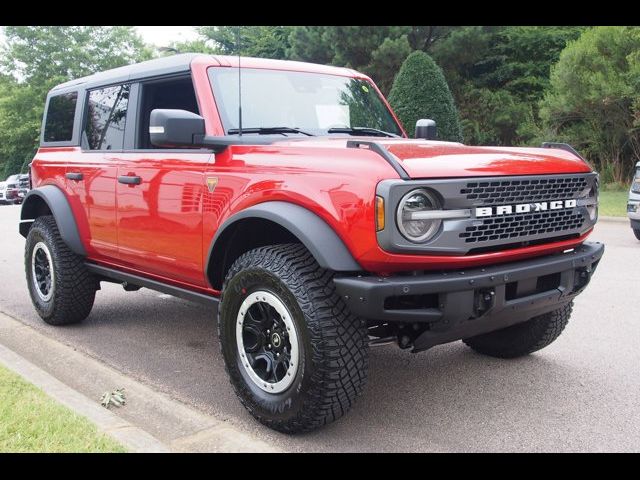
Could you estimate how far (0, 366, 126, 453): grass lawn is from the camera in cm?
296

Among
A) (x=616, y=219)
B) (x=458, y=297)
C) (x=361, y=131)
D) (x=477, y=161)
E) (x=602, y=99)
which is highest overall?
(x=602, y=99)

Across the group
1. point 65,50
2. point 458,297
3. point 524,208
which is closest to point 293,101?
point 524,208

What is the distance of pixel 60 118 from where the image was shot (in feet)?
19.2

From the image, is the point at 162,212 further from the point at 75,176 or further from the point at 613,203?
the point at 613,203

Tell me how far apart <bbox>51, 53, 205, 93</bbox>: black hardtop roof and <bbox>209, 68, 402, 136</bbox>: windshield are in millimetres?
264

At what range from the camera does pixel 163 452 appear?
3.01m

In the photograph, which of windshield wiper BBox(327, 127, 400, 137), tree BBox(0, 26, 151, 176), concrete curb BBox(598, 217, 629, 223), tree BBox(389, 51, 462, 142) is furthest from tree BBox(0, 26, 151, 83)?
windshield wiper BBox(327, 127, 400, 137)

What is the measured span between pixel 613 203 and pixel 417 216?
671 inches

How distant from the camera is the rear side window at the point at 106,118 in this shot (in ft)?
16.2

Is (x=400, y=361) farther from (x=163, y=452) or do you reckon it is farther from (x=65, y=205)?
(x=65, y=205)

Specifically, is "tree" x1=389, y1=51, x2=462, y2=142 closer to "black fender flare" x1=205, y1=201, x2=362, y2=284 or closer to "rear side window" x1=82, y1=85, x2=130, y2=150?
"rear side window" x1=82, y1=85, x2=130, y2=150

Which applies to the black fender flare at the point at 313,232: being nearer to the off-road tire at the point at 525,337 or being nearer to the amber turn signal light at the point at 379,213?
Result: the amber turn signal light at the point at 379,213
